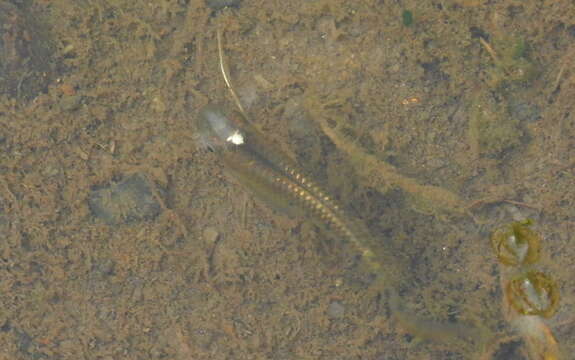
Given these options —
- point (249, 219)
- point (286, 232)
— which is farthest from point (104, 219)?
point (286, 232)

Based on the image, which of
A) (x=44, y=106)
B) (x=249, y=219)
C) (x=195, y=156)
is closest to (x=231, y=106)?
(x=195, y=156)

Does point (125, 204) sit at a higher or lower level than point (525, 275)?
lower

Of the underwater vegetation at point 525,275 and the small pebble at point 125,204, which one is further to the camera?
the small pebble at point 125,204

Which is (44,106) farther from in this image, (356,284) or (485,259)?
(485,259)

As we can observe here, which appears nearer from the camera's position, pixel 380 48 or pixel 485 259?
pixel 485 259

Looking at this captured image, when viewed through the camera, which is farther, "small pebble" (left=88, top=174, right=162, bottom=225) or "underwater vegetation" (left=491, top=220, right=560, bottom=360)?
"small pebble" (left=88, top=174, right=162, bottom=225)

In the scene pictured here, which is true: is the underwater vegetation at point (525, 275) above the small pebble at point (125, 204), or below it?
above

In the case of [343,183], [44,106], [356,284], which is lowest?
[356,284]

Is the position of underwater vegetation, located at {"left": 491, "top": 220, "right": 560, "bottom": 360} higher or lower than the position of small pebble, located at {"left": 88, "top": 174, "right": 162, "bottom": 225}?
higher

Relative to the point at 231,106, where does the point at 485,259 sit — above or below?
below

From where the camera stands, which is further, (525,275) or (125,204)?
(125,204)
